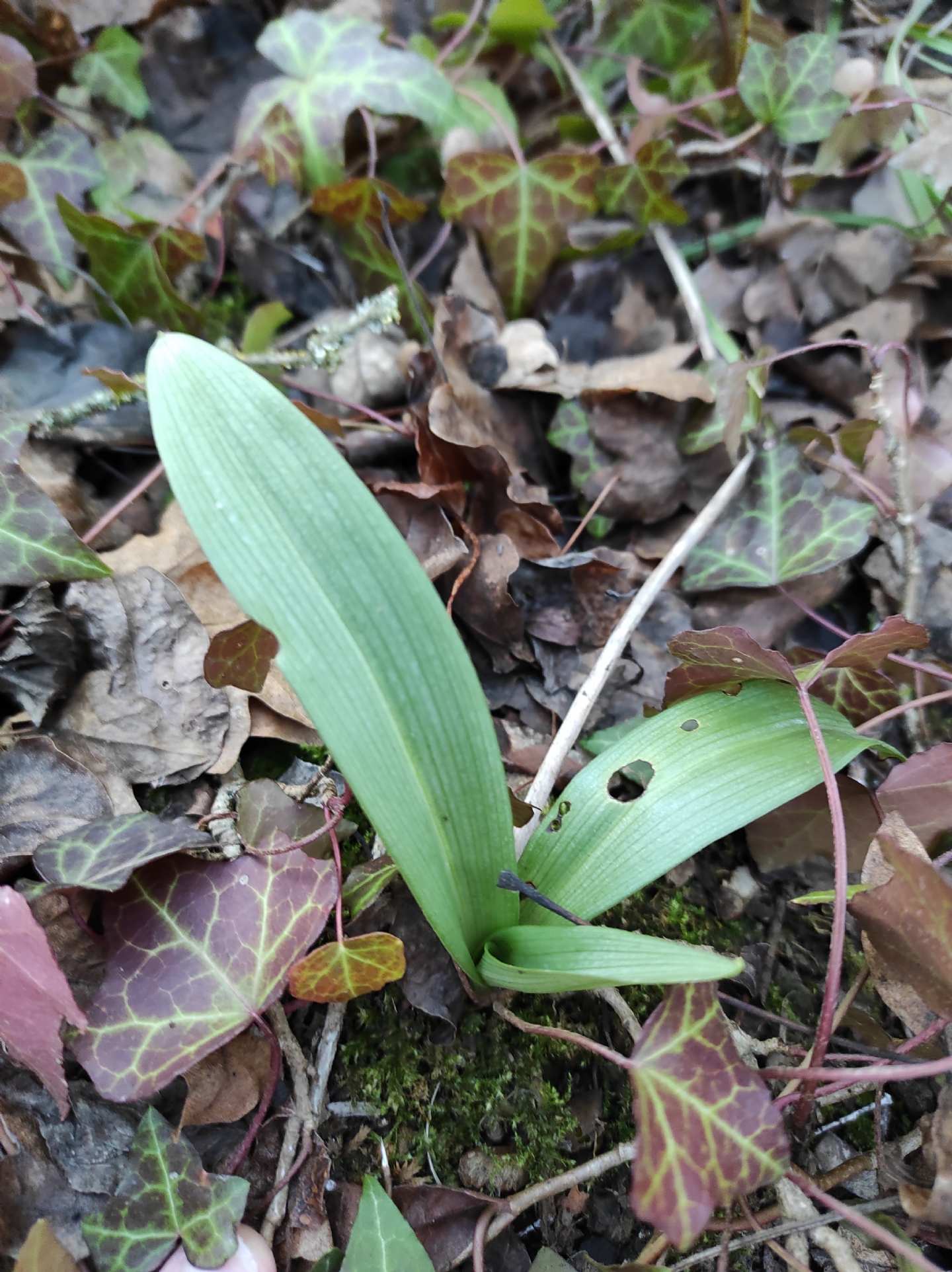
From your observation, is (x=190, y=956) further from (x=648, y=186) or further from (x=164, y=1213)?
(x=648, y=186)

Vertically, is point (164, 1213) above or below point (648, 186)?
below

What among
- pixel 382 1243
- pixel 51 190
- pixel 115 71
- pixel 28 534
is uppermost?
pixel 115 71

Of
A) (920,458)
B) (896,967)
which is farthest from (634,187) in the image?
(896,967)

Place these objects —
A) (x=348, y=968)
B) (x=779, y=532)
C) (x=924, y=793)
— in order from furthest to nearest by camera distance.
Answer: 1. (x=779, y=532)
2. (x=924, y=793)
3. (x=348, y=968)

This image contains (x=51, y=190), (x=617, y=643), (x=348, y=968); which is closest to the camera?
(x=348, y=968)

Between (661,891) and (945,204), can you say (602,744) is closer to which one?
(661,891)

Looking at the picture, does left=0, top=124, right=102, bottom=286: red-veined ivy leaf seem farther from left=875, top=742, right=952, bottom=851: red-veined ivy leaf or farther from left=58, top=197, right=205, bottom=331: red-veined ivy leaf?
left=875, top=742, right=952, bottom=851: red-veined ivy leaf

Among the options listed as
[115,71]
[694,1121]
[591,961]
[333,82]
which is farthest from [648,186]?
[694,1121]

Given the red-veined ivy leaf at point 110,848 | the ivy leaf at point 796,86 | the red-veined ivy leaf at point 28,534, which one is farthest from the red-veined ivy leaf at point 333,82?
the red-veined ivy leaf at point 110,848
